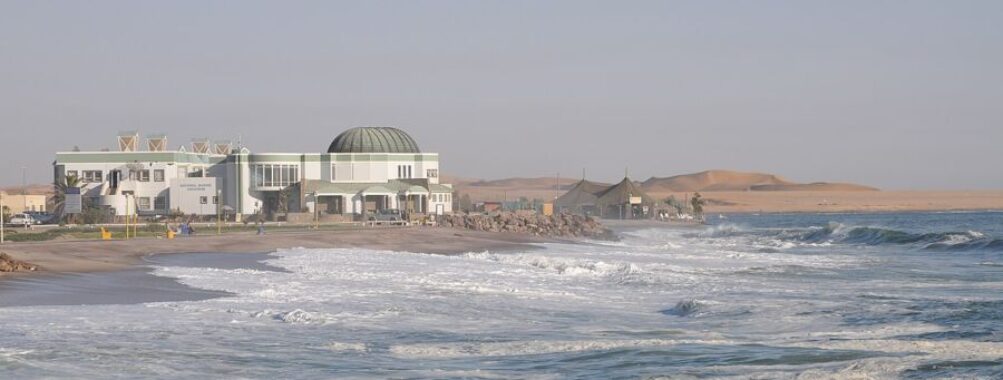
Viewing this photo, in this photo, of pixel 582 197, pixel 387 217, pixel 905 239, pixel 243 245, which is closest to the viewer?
pixel 243 245

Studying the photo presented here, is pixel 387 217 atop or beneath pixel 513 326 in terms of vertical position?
atop

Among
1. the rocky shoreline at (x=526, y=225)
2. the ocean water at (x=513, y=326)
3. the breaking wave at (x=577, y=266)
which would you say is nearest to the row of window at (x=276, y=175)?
the rocky shoreline at (x=526, y=225)

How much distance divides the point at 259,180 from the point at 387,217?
11273 mm

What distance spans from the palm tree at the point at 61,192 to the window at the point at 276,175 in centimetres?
1041

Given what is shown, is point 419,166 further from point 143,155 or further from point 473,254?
point 473,254

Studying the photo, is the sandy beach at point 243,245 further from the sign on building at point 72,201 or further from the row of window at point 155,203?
the row of window at point 155,203

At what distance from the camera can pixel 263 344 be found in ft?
A: 60.6

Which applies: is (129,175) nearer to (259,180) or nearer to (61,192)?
(61,192)

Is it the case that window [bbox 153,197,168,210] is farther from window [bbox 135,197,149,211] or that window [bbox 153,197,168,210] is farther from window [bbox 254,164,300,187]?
window [bbox 254,164,300,187]

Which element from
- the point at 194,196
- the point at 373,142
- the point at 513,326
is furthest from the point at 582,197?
the point at 513,326

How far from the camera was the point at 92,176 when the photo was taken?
7906 centimetres

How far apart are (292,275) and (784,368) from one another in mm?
17948

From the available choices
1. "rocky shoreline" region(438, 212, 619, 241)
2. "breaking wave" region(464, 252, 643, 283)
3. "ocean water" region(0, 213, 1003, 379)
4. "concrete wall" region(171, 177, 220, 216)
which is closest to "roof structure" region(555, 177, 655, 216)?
"rocky shoreline" region(438, 212, 619, 241)

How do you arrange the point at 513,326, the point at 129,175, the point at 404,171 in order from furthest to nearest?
the point at 404,171
the point at 129,175
the point at 513,326
